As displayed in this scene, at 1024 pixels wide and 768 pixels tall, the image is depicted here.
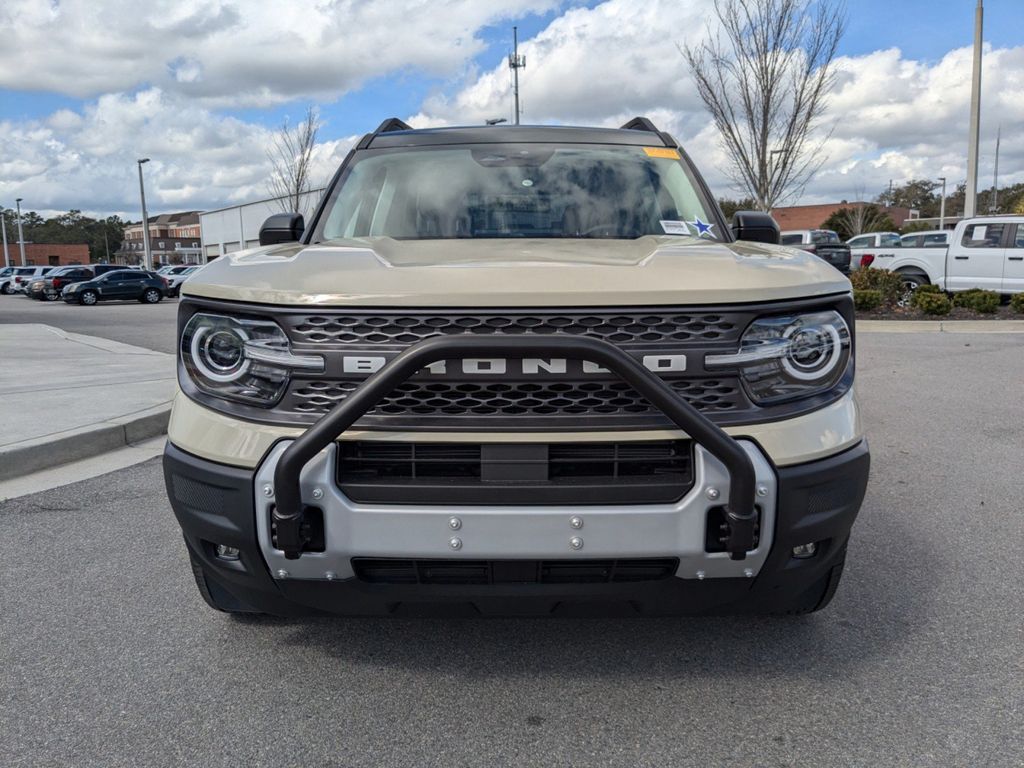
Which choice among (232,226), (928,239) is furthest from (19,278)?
(928,239)

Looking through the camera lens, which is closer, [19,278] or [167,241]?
[19,278]

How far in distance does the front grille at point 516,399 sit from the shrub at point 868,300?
50.1 ft

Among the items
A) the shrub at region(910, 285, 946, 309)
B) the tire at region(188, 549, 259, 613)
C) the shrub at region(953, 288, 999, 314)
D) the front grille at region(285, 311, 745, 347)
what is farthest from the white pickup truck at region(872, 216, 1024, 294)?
the tire at region(188, 549, 259, 613)

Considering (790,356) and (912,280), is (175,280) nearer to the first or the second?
(912,280)

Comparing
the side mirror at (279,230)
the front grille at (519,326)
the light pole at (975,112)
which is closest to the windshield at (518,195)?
the side mirror at (279,230)

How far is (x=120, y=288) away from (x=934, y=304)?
30716 mm

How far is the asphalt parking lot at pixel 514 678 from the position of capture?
2.33 metres

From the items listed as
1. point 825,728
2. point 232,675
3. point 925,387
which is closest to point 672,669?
point 825,728

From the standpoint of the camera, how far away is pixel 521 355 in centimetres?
209

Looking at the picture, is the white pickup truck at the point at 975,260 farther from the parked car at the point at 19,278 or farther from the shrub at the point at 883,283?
the parked car at the point at 19,278

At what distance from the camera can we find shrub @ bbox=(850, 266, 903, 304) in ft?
55.2

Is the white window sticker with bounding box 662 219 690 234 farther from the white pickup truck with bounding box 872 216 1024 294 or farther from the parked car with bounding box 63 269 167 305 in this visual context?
the parked car with bounding box 63 269 167 305

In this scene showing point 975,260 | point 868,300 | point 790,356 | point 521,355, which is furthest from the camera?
point 975,260

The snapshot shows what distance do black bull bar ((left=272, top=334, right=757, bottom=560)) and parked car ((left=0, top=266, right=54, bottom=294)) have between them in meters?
51.5
